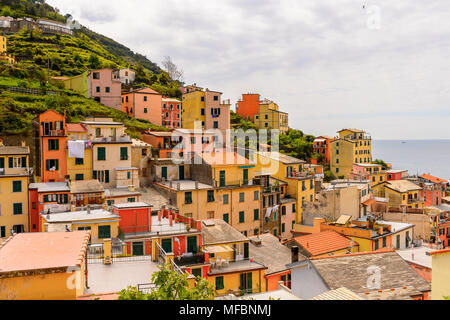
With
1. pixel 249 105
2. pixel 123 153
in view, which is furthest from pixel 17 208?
pixel 249 105

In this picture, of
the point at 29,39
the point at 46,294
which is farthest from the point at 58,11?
the point at 46,294

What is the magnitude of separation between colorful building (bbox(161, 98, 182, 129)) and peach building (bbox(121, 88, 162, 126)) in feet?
6.97

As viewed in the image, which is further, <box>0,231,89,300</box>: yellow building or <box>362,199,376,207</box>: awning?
<box>362,199,376,207</box>: awning

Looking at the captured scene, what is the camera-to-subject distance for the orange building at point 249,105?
7169cm

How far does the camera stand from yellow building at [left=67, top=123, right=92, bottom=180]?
27.3 m

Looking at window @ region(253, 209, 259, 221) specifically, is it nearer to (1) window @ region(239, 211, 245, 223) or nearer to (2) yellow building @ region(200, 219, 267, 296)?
(1) window @ region(239, 211, 245, 223)

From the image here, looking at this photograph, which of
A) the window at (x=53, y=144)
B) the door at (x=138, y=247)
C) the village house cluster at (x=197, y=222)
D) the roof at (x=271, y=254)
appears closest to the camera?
the village house cluster at (x=197, y=222)

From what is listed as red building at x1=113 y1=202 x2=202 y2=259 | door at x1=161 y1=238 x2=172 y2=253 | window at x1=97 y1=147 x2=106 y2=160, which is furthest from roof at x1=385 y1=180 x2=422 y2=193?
door at x1=161 y1=238 x2=172 y2=253

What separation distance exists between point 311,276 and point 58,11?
105m

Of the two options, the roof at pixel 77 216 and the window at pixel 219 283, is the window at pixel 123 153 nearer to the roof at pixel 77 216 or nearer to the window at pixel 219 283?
the roof at pixel 77 216

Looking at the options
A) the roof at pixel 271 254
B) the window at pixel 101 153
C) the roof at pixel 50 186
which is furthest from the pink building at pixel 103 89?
the roof at pixel 271 254

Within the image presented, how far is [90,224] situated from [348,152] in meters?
48.8

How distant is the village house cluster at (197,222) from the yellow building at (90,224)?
52 mm

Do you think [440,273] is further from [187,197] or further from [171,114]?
[171,114]
